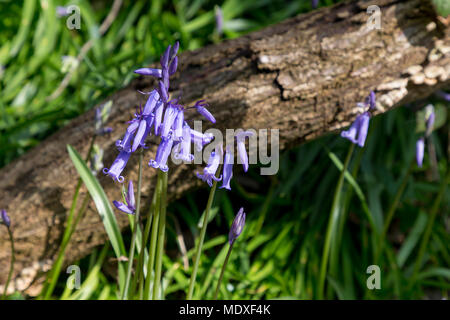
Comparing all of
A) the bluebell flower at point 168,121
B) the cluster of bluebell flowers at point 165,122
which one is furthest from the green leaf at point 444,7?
the bluebell flower at point 168,121

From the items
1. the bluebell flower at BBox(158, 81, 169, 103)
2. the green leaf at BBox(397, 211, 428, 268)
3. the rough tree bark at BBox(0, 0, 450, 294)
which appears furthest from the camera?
the green leaf at BBox(397, 211, 428, 268)

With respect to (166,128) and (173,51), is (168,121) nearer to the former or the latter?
(166,128)

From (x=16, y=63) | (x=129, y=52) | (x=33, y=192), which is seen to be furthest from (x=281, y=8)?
(x=33, y=192)

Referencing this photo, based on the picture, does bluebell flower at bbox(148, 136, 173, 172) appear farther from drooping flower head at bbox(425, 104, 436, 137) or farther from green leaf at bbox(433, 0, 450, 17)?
green leaf at bbox(433, 0, 450, 17)

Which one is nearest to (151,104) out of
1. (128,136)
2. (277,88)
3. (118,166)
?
(128,136)

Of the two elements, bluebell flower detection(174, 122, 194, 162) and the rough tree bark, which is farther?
the rough tree bark

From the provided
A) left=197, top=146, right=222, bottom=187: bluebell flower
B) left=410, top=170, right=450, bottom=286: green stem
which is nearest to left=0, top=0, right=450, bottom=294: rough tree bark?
left=410, top=170, right=450, bottom=286: green stem

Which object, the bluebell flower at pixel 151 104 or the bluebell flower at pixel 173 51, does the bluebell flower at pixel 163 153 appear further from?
the bluebell flower at pixel 173 51

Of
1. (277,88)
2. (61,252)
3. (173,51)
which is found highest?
(277,88)
